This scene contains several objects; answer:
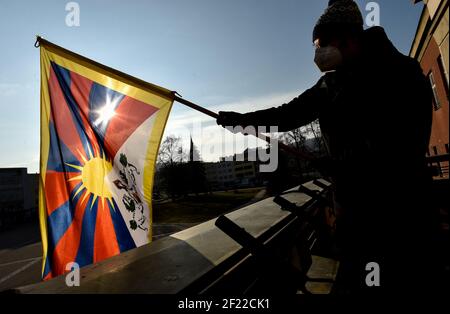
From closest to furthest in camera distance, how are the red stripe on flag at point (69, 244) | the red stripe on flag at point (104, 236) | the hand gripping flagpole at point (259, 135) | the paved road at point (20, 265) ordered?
1. the hand gripping flagpole at point (259, 135)
2. the red stripe on flag at point (69, 244)
3. the red stripe on flag at point (104, 236)
4. the paved road at point (20, 265)

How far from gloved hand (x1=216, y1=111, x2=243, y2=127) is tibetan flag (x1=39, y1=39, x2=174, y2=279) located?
0.99 meters

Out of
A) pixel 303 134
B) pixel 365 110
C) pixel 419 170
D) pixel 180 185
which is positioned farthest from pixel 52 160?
pixel 303 134

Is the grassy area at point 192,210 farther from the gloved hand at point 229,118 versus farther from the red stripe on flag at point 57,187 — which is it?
the gloved hand at point 229,118

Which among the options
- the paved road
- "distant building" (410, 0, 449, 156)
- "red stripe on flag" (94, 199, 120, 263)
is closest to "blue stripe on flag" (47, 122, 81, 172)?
"red stripe on flag" (94, 199, 120, 263)

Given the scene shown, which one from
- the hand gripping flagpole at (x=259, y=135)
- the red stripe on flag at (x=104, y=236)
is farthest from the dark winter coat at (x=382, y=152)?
the red stripe on flag at (x=104, y=236)

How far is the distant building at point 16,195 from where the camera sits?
1602 inches

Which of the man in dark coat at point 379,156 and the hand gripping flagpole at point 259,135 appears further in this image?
the hand gripping flagpole at point 259,135

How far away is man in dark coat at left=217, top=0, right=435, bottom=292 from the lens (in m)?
1.06

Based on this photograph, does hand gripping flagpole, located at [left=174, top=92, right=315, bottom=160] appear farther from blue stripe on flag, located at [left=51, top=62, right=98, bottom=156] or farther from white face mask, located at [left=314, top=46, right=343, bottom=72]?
blue stripe on flag, located at [left=51, top=62, right=98, bottom=156]

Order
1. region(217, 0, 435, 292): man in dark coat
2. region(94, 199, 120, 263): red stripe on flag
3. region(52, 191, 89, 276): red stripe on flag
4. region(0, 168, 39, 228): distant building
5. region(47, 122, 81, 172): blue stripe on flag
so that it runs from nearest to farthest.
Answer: region(217, 0, 435, 292): man in dark coat
region(52, 191, 89, 276): red stripe on flag
region(94, 199, 120, 263): red stripe on flag
region(47, 122, 81, 172): blue stripe on flag
region(0, 168, 39, 228): distant building

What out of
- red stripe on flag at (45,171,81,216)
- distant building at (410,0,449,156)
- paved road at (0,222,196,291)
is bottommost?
paved road at (0,222,196,291)

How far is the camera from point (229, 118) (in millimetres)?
2291

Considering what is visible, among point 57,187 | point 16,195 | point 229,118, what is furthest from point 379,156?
point 16,195

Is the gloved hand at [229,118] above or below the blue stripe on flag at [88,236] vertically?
above
